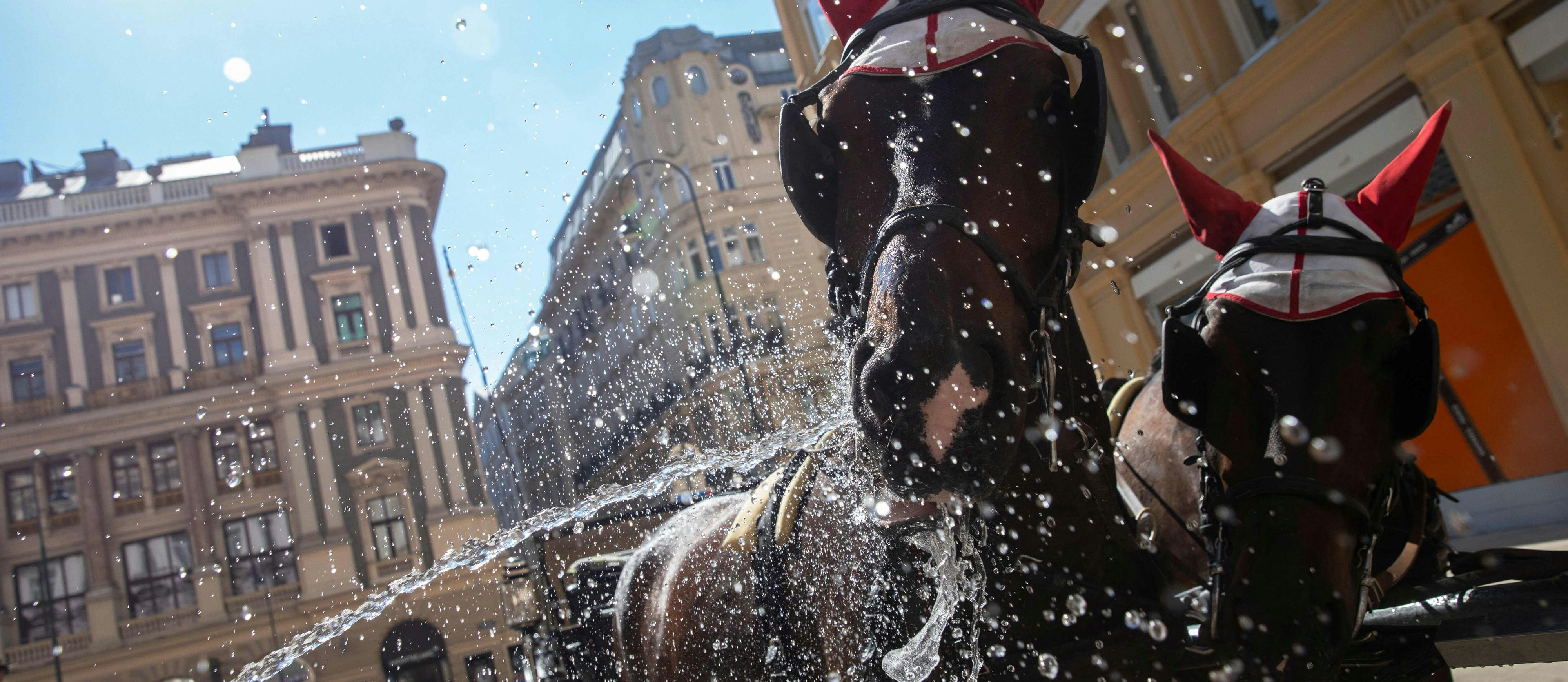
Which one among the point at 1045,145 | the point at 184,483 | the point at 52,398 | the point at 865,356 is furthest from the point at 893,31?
the point at 52,398

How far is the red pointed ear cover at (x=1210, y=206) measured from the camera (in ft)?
8.71

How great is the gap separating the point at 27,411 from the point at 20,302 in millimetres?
4142

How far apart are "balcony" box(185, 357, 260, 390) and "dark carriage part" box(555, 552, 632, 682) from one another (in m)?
36.3

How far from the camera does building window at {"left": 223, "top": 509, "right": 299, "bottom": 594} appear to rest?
3350 cm

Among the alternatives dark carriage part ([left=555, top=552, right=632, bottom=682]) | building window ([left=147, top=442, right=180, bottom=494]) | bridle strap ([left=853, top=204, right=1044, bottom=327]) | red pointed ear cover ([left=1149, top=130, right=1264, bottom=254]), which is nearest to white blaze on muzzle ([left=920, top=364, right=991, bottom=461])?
bridle strap ([left=853, top=204, right=1044, bottom=327])

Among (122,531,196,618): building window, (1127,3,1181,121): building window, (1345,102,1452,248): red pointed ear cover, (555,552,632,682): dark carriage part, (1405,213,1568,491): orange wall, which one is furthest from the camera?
(122,531,196,618): building window

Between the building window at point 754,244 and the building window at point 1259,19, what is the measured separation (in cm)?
2463

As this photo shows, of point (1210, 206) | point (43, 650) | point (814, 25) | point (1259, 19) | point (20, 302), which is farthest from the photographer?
point (20, 302)

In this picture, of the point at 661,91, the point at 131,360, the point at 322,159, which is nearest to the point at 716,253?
the point at 661,91

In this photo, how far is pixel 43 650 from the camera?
32531 mm

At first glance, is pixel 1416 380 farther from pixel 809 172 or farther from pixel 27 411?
pixel 27 411

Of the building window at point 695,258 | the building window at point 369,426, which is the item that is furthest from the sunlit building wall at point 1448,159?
the building window at point 369,426

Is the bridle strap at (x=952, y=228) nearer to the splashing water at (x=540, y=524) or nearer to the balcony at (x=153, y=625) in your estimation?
the splashing water at (x=540, y=524)

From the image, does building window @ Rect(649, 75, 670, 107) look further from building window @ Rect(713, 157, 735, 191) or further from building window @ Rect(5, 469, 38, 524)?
building window @ Rect(5, 469, 38, 524)
